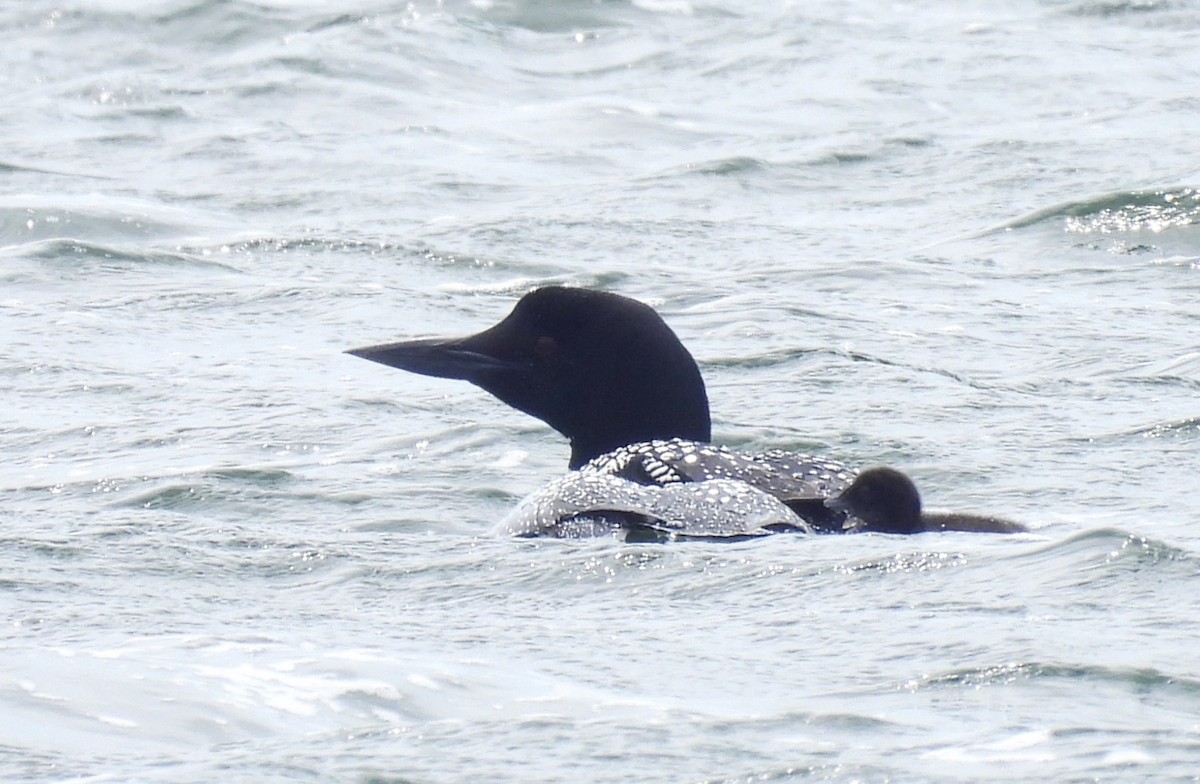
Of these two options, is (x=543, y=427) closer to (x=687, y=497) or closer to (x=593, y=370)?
(x=593, y=370)

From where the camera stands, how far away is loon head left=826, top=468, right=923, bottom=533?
5.09 metres

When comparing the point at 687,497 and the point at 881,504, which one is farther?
the point at 687,497

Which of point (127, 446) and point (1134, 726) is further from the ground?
point (1134, 726)

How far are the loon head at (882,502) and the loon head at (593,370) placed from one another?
0.88m

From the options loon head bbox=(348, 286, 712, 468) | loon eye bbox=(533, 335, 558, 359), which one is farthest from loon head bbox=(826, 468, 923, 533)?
loon eye bbox=(533, 335, 558, 359)

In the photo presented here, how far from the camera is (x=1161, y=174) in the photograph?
10.8 meters

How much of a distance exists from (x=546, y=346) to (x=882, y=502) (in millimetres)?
1277

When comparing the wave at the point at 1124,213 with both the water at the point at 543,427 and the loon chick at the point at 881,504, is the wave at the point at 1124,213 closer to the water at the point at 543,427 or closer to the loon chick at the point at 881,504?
the water at the point at 543,427

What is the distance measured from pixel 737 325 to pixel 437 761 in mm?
4953

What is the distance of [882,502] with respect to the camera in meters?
5.09

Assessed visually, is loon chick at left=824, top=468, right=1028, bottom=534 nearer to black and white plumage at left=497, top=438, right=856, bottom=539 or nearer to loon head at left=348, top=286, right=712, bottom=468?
black and white plumage at left=497, top=438, right=856, bottom=539

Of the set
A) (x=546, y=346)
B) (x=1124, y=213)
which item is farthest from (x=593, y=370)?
(x=1124, y=213)

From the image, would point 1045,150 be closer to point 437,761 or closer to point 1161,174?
point 1161,174

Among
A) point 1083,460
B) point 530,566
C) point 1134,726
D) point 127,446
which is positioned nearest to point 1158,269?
point 1083,460
